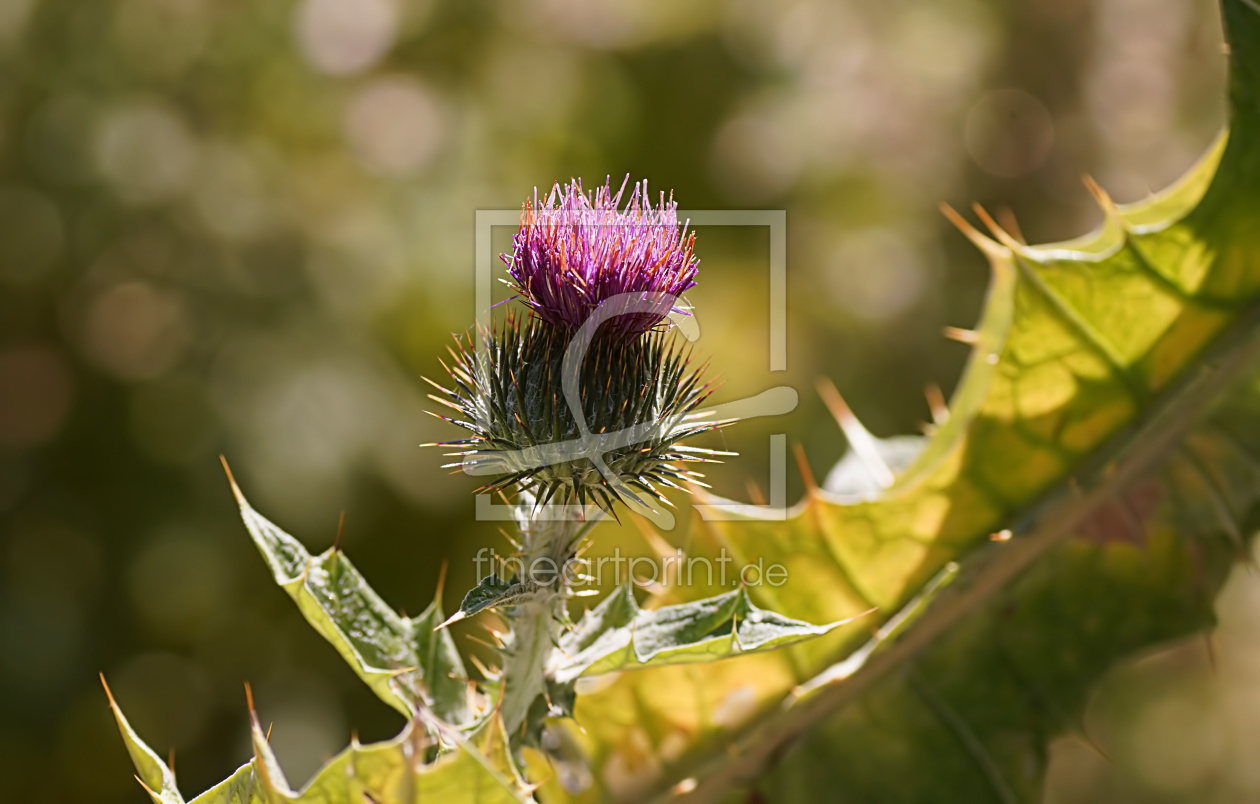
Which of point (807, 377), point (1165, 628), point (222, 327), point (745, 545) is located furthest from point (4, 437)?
point (1165, 628)

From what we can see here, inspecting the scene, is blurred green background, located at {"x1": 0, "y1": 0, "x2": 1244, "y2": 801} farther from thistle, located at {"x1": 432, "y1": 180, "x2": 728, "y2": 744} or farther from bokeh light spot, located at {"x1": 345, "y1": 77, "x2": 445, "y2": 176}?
thistle, located at {"x1": 432, "y1": 180, "x2": 728, "y2": 744}

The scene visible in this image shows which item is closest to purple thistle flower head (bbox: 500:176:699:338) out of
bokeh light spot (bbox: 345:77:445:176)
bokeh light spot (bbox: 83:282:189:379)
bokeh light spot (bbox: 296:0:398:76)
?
bokeh light spot (bbox: 83:282:189:379)

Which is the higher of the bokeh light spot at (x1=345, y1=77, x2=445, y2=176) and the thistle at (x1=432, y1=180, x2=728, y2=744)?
the bokeh light spot at (x1=345, y1=77, x2=445, y2=176)

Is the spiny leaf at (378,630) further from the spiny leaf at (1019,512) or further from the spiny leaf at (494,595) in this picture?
the spiny leaf at (1019,512)

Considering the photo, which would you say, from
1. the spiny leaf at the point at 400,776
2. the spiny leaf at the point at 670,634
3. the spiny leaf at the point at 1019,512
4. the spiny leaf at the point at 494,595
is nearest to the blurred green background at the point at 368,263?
the spiny leaf at the point at 1019,512

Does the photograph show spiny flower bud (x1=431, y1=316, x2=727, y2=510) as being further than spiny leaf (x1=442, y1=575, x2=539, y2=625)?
Yes

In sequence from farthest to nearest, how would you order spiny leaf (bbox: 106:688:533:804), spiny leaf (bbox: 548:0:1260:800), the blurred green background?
the blurred green background, spiny leaf (bbox: 548:0:1260:800), spiny leaf (bbox: 106:688:533:804)

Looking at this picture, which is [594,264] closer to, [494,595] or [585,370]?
[585,370]
